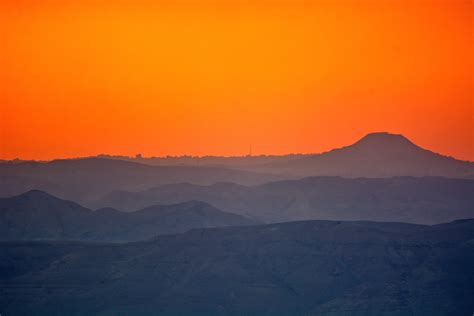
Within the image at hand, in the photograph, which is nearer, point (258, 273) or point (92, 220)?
point (258, 273)

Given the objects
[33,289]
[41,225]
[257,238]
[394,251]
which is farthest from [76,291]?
[41,225]

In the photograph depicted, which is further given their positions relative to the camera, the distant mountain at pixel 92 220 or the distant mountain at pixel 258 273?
the distant mountain at pixel 92 220

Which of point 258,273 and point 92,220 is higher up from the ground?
point 92,220

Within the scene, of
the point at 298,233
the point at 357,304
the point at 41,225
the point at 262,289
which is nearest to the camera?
the point at 357,304

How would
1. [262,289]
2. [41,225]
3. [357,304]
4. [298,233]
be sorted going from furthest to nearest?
[41,225] → [298,233] → [262,289] → [357,304]

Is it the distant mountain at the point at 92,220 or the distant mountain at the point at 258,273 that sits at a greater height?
the distant mountain at the point at 92,220

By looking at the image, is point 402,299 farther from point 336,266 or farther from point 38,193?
point 38,193
